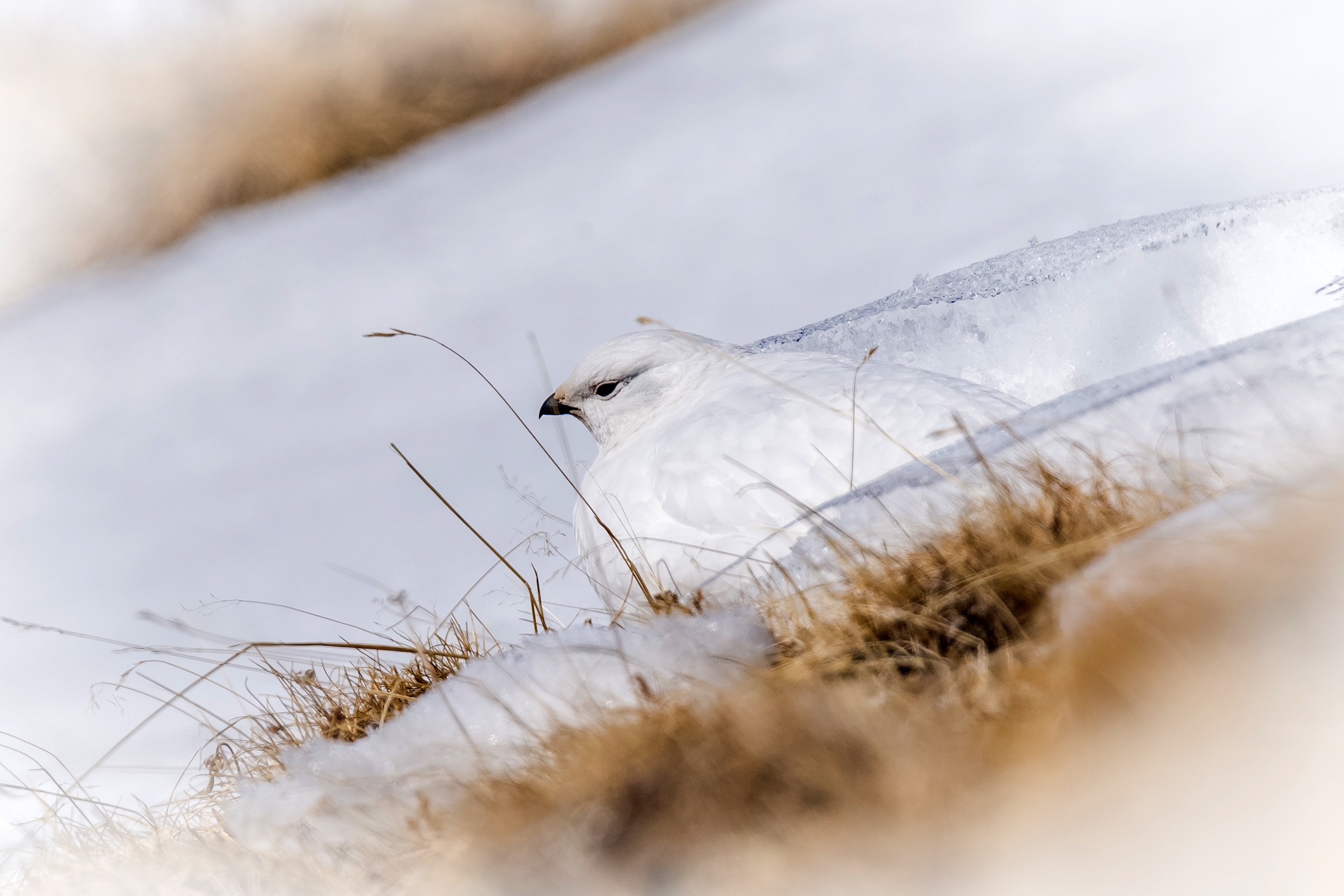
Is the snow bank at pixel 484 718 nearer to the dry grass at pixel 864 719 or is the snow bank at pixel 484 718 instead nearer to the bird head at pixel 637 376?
the dry grass at pixel 864 719

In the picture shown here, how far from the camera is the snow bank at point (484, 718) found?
0.98m

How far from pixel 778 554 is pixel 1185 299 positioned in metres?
3.54

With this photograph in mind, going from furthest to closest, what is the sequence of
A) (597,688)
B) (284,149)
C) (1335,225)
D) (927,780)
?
(1335,225) → (284,149) → (597,688) → (927,780)

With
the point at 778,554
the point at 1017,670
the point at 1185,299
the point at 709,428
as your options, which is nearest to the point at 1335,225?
the point at 1185,299

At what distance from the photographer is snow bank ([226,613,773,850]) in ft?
3.20

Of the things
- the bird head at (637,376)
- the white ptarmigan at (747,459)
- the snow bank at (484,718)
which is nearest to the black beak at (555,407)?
the bird head at (637,376)

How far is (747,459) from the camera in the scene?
1.75 meters

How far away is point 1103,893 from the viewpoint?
513 millimetres

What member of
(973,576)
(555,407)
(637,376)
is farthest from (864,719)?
(555,407)

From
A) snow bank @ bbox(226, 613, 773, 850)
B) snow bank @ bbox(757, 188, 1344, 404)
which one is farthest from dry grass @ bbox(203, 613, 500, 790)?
snow bank @ bbox(757, 188, 1344, 404)

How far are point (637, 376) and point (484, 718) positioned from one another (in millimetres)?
1436

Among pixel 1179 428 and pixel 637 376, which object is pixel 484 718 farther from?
pixel 637 376

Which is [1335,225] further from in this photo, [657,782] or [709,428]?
[657,782]

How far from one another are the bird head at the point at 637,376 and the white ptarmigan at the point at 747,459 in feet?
0.74
